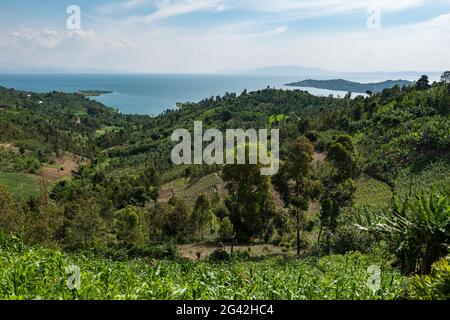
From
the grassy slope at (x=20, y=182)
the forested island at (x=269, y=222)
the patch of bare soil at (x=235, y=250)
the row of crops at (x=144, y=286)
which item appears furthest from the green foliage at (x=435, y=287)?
the grassy slope at (x=20, y=182)

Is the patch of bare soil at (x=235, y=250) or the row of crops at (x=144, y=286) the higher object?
the row of crops at (x=144, y=286)

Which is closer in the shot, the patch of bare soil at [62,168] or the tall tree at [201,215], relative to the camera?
the tall tree at [201,215]

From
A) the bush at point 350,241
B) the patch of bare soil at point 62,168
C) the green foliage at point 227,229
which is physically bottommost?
the patch of bare soil at point 62,168

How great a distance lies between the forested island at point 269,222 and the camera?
6.80 meters

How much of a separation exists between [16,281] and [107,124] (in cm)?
14426

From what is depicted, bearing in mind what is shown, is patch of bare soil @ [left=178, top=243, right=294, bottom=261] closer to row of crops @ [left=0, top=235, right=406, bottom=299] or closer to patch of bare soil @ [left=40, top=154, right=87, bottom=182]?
row of crops @ [left=0, top=235, right=406, bottom=299]

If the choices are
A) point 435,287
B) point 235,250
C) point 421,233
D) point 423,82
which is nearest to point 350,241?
point 235,250

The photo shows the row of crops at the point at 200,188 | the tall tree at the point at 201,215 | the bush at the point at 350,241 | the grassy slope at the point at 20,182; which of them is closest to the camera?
the bush at the point at 350,241

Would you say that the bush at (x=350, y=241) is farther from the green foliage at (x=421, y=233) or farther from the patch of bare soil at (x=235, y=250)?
the green foliage at (x=421, y=233)

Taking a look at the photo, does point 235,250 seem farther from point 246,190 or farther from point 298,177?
point 298,177

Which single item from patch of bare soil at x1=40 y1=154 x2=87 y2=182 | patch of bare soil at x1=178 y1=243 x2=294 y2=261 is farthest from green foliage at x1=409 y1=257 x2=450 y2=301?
patch of bare soil at x1=40 y1=154 x2=87 y2=182

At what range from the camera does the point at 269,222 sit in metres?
23.1

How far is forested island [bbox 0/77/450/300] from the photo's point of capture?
6797mm

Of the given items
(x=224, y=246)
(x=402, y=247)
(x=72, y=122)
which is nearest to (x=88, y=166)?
(x=72, y=122)
